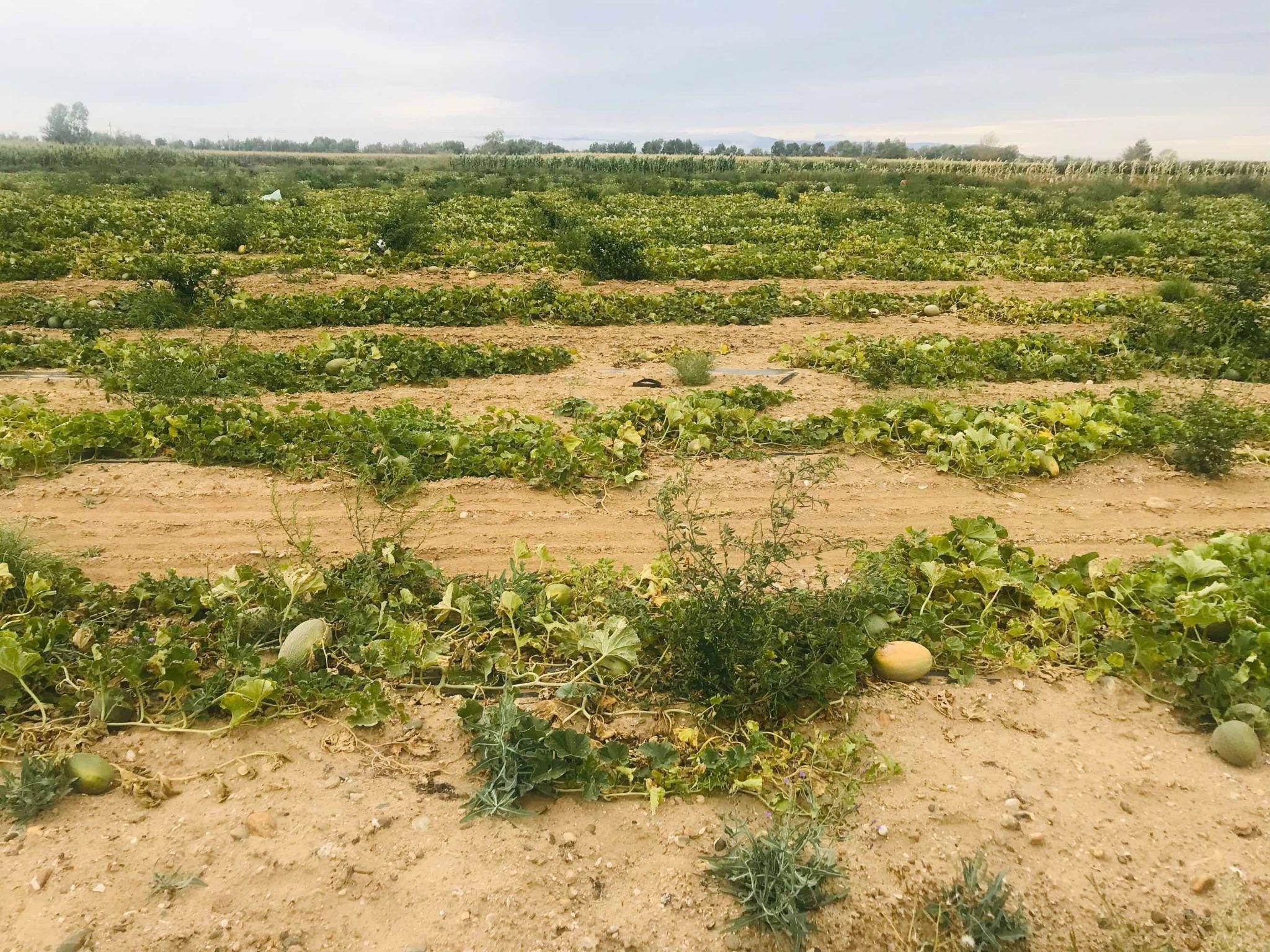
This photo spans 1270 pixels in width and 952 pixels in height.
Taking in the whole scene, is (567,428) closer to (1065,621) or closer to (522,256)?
(1065,621)

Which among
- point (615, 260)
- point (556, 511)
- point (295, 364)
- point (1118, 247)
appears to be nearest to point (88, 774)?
point (556, 511)

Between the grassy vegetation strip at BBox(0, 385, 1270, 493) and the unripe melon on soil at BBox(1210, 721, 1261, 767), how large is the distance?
8.99 feet

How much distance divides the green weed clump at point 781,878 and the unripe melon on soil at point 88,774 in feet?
7.61

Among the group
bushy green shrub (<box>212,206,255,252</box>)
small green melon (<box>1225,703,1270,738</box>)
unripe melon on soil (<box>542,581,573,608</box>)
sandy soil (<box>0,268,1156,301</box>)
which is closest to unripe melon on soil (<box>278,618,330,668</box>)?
unripe melon on soil (<box>542,581,573,608</box>)

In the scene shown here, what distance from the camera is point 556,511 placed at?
17.7ft

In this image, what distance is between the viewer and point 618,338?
9789mm

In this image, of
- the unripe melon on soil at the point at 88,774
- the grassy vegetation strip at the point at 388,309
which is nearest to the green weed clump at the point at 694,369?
the grassy vegetation strip at the point at 388,309

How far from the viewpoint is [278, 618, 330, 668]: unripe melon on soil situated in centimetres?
371

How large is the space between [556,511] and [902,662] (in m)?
2.47

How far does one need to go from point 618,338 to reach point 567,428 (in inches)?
138

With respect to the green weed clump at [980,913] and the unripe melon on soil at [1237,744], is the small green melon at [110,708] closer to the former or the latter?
the green weed clump at [980,913]

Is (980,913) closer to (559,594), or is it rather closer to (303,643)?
(559,594)

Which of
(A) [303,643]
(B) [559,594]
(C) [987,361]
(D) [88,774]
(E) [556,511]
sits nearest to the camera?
(D) [88,774]

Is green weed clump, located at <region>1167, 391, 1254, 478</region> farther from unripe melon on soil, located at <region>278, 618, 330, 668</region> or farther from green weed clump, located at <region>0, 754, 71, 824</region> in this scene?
green weed clump, located at <region>0, 754, 71, 824</region>
